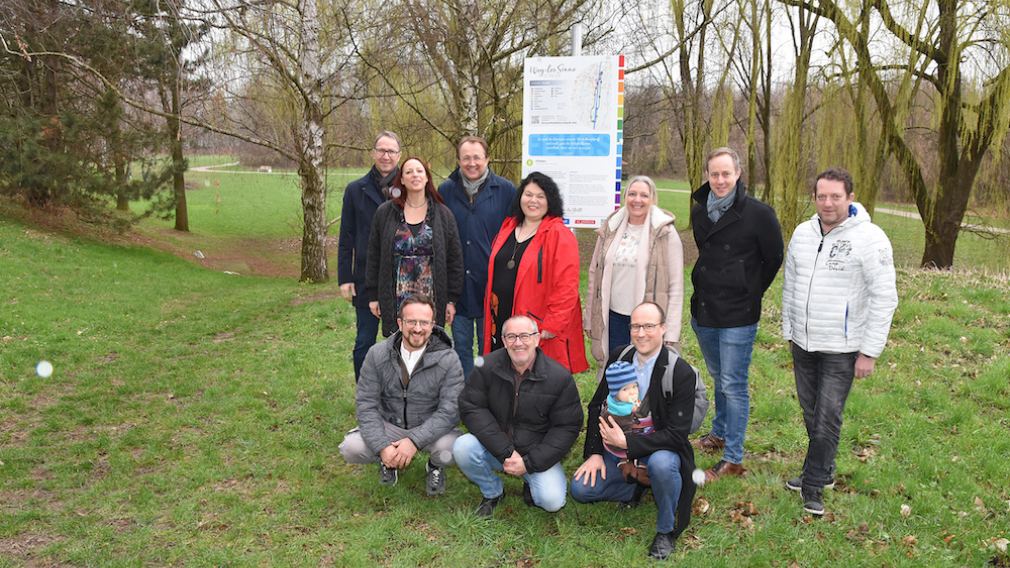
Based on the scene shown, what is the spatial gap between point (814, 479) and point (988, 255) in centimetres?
1231

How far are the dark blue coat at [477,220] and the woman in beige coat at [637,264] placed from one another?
809mm

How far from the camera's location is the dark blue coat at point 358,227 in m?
5.02

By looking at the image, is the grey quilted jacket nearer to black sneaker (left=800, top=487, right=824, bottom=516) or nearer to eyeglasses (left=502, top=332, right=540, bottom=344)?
eyeglasses (left=502, top=332, right=540, bottom=344)

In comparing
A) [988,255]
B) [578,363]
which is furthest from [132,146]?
[988,255]

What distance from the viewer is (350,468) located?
466 cm

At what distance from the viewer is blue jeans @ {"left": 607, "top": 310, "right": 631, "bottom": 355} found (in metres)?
4.40

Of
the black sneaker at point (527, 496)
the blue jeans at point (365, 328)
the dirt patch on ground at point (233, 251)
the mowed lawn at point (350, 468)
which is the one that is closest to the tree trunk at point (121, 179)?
the dirt patch on ground at point (233, 251)

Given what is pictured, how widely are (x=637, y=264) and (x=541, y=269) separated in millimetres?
601

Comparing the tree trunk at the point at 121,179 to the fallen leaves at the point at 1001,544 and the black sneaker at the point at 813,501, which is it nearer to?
the black sneaker at the point at 813,501

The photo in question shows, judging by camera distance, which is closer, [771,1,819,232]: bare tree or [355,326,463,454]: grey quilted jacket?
[355,326,463,454]: grey quilted jacket

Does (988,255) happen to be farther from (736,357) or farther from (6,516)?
(6,516)

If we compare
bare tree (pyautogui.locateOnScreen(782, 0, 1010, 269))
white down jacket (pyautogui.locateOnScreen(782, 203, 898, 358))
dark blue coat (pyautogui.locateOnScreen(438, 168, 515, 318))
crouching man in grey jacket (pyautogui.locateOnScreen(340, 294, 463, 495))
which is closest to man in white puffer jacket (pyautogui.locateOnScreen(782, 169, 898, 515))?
white down jacket (pyautogui.locateOnScreen(782, 203, 898, 358))

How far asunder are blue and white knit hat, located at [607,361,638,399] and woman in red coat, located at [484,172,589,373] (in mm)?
660

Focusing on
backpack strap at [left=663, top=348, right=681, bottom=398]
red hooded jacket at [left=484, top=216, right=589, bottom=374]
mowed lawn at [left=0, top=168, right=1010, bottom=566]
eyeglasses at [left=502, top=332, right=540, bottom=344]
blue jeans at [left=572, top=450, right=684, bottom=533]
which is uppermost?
red hooded jacket at [left=484, top=216, right=589, bottom=374]
